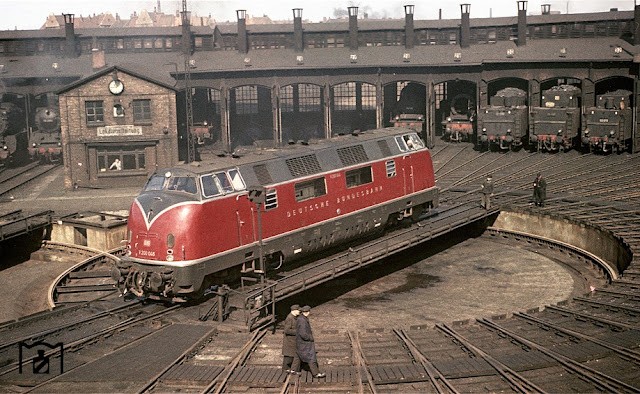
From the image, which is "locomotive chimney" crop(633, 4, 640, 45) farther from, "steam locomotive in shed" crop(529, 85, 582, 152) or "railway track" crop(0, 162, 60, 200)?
"railway track" crop(0, 162, 60, 200)

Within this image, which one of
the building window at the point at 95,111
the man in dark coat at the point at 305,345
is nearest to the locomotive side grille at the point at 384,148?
the man in dark coat at the point at 305,345

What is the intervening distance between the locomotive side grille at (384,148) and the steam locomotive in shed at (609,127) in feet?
67.5

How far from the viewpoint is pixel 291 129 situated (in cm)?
6134

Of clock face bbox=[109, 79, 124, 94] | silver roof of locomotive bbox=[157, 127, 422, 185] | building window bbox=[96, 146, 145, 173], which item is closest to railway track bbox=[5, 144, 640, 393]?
silver roof of locomotive bbox=[157, 127, 422, 185]

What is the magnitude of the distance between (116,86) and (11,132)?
13.2 metres

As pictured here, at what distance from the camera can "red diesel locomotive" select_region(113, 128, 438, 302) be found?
64.4 ft

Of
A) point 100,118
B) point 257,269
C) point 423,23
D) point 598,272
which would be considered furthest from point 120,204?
point 423,23

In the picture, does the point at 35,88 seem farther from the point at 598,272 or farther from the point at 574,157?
the point at 598,272

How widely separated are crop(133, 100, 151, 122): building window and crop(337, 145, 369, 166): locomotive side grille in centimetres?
2310

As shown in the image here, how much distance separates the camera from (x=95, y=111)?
4516 centimetres

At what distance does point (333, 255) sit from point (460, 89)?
1344 inches

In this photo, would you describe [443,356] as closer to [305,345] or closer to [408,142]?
[305,345]

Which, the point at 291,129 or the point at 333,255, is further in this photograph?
the point at 291,129

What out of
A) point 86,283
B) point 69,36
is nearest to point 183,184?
point 86,283
